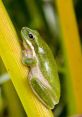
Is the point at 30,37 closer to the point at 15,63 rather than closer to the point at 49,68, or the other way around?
the point at 49,68

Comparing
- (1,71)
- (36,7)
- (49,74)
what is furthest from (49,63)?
(36,7)

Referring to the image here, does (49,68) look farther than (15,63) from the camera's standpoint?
Yes

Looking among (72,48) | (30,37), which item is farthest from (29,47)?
(72,48)

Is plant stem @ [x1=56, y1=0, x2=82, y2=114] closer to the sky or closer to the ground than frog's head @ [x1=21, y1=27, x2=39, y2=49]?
closer to the ground

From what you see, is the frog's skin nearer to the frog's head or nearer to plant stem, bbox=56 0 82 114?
the frog's head

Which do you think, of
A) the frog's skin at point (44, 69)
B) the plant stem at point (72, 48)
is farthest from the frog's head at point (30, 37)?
the plant stem at point (72, 48)

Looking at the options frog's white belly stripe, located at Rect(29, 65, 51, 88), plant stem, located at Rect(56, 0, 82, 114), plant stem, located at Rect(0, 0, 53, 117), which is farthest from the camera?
plant stem, located at Rect(56, 0, 82, 114)

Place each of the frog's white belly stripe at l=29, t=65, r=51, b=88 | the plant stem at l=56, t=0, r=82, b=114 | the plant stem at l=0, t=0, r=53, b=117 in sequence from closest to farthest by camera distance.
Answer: the plant stem at l=0, t=0, r=53, b=117, the frog's white belly stripe at l=29, t=65, r=51, b=88, the plant stem at l=56, t=0, r=82, b=114

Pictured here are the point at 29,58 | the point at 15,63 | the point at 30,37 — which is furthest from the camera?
the point at 30,37

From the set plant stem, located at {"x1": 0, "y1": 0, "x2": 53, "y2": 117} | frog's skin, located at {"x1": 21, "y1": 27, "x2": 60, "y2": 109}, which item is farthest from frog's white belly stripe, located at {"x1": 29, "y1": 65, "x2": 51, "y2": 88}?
plant stem, located at {"x1": 0, "y1": 0, "x2": 53, "y2": 117}

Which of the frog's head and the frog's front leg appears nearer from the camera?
the frog's front leg

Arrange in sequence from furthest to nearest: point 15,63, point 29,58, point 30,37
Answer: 1. point 30,37
2. point 29,58
3. point 15,63

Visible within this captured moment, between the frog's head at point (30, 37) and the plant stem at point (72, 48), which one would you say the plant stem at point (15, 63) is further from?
the plant stem at point (72, 48)
